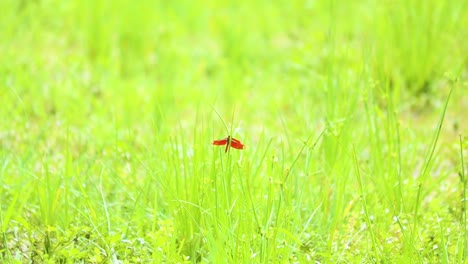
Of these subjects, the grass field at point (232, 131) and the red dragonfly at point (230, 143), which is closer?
the red dragonfly at point (230, 143)

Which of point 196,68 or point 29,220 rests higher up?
point 196,68

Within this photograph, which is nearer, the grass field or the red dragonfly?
the red dragonfly

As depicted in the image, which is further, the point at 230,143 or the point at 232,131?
the point at 232,131

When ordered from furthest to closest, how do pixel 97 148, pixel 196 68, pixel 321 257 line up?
pixel 196 68 → pixel 97 148 → pixel 321 257

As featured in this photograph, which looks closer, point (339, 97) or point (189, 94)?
point (339, 97)

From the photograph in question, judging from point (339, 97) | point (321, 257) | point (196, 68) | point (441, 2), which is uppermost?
point (441, 2)

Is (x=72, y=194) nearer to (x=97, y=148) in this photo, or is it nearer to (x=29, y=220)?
(x=29, y=220)

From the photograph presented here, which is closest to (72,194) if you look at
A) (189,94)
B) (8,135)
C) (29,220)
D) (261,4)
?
(29,220)

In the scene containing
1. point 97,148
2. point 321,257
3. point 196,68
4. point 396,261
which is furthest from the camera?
point 196,68
